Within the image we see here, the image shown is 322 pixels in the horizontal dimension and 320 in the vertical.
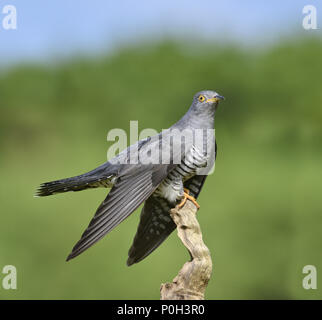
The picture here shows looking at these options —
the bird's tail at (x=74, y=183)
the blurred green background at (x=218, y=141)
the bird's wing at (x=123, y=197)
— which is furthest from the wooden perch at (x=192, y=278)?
the blurred green background at (x=218, y=141)

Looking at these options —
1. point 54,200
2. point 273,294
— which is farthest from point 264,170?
point 54,200

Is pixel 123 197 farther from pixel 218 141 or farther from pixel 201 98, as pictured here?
pixel 218 141

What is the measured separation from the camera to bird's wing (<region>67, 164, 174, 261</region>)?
2.43 metres

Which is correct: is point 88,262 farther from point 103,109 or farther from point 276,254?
point 103,109

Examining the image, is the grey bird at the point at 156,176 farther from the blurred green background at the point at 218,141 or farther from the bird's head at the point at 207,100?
→ the blurred green background at the point at 218,141

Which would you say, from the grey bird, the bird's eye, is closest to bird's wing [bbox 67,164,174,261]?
the grey bird

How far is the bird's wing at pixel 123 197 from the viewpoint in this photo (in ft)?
7.98

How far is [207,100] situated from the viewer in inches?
112

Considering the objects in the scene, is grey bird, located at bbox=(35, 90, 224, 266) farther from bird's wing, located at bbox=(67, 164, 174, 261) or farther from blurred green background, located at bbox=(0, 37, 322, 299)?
blurred green background, located at bbox=(0, 37, 322, 299)

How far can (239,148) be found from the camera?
7.59 m

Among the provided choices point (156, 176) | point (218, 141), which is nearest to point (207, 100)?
point (156, 176)

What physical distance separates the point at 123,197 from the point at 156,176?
201 mm

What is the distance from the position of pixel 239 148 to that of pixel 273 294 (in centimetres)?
238
